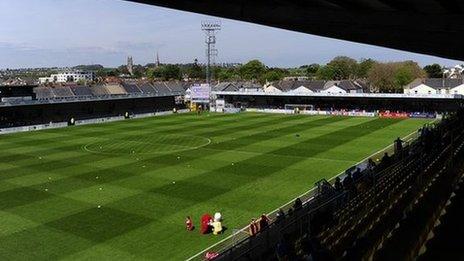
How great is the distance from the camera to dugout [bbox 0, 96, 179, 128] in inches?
2462

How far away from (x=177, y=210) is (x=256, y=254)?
341 inches

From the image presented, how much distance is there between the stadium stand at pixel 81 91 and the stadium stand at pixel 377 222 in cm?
5887

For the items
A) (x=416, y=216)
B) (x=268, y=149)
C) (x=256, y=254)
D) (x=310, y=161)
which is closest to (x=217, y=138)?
(x=268, y=149)

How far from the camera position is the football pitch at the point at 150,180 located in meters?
18.4

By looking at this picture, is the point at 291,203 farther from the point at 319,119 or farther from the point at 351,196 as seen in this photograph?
the point at 319,119

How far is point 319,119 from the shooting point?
6328 cm

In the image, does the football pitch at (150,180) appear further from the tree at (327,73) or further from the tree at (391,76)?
the tree at (327,73)

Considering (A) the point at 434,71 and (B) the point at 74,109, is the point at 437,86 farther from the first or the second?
(B) the point at 74,109

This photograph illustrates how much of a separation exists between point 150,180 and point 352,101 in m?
55.3

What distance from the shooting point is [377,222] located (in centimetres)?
1035

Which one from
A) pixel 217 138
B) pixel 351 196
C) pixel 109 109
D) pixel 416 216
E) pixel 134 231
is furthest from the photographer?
pixel 109 109

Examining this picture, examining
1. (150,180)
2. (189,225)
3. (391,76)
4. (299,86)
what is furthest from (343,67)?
(189,225)

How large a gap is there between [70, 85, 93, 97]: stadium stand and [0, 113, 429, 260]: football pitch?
19017 mm

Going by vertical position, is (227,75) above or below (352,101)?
above
